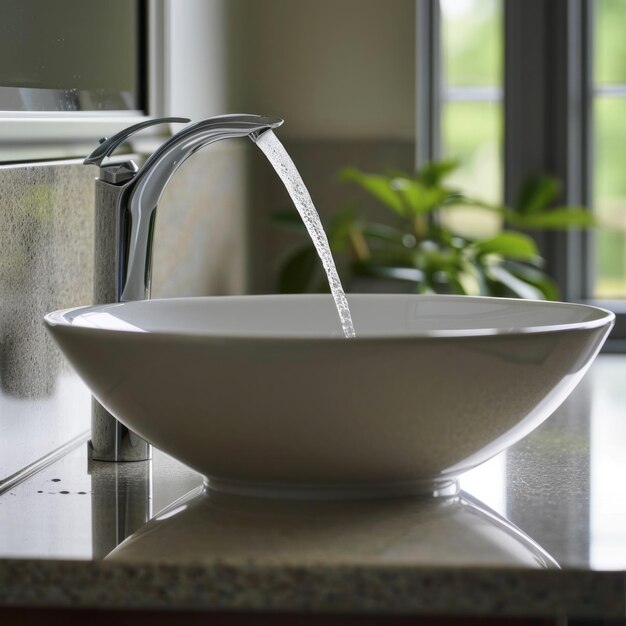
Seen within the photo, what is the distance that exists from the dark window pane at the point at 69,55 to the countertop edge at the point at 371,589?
1.43ft

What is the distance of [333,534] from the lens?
0.74 m

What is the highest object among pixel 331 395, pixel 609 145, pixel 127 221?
pixel 609 145

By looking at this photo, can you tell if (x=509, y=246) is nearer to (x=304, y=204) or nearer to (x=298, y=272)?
(x=298, y=272)

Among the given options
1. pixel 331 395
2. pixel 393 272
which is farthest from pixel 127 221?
pixel 393 272

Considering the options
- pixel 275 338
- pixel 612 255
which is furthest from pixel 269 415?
pixel 612 255

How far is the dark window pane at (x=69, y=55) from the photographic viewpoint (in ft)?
3.13

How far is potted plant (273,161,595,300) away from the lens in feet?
6.33

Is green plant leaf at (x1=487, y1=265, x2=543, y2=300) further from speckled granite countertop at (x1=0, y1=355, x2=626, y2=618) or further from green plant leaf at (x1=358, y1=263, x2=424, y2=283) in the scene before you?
speckled granite countertop at (x1=0, y1=355, x2=626, y2=618)

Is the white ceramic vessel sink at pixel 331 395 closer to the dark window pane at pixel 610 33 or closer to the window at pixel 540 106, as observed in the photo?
the window at pixel 540 106

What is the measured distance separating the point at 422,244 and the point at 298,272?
22cm

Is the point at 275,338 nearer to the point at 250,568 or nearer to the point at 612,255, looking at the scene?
the point at 250,568

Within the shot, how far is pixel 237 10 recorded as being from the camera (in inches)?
77.9

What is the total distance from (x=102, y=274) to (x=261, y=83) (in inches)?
46.9

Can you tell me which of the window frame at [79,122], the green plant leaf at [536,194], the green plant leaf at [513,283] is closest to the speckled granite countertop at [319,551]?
the window frame at [79,122]
